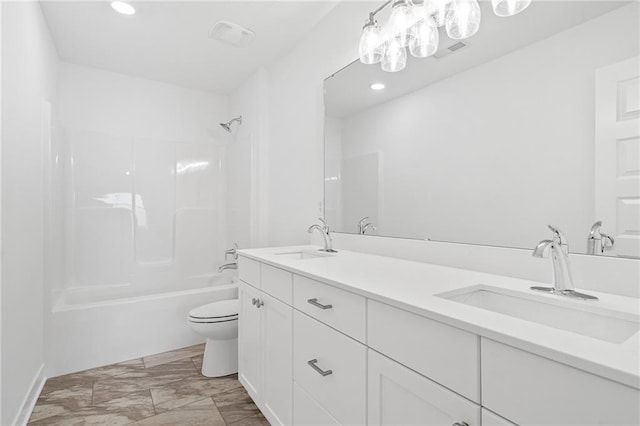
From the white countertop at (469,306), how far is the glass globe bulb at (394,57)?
0.96 metres

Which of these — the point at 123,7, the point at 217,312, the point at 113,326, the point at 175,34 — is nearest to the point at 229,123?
the point at 175,34

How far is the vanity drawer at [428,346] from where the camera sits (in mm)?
682

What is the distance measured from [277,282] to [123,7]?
75.3 inches

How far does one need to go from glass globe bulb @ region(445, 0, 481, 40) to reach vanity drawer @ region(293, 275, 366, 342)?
3.67 ft

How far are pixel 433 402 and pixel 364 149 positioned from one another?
1.37 m

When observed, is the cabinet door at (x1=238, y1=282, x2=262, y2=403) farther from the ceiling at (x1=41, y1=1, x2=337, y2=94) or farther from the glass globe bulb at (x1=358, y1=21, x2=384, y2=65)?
the ceiling at (x1=41, y1=1, x2=337, y2=94)

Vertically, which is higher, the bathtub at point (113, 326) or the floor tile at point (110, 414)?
the bathtub at point (113, 326)

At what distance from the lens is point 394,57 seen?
1.59 metres

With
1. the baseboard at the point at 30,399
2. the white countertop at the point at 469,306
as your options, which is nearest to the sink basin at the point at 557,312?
the white countertop at the point at 469,306

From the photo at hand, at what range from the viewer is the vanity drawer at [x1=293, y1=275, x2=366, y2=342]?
989 mm

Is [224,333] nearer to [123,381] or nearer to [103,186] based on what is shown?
[123,381]

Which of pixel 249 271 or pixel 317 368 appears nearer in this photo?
pixel 317 368

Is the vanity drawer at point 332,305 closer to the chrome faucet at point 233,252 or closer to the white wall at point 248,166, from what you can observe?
the white wall at point 248,166

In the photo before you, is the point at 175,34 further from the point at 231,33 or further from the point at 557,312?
the point at 557,312
